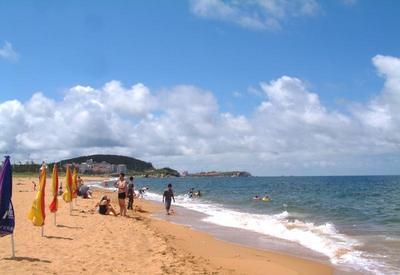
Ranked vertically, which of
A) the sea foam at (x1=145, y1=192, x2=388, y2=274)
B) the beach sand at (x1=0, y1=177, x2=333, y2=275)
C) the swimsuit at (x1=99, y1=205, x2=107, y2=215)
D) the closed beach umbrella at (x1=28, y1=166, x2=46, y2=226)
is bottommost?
the sea foam at (x1=145, y1=192, x2=388, y2=274)

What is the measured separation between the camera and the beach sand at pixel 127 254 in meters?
8.80

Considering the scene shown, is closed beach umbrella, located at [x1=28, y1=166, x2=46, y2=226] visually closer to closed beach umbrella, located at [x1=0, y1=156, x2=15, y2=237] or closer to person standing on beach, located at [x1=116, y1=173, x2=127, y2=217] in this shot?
closed beach umbrella, located at [x1=0, y1=156, x2=15, y2=237]

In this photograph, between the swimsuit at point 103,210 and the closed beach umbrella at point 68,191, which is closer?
the closed beach umbrella at point 68,191

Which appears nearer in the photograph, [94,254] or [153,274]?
[153,274]

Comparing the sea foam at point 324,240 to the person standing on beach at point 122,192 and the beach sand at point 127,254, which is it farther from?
the person standing on beach at point 122,192

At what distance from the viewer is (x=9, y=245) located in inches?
420

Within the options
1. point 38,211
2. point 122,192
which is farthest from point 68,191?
point 38,211

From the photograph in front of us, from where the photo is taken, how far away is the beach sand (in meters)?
8.80

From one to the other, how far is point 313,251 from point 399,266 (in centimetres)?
264

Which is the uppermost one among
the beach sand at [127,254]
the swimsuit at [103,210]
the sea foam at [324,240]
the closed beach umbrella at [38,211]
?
the closed beach umbrella at [38,211]

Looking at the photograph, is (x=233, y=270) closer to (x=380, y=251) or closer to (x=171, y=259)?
(x=171, y=259)

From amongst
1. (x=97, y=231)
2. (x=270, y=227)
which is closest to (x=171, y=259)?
(x=97, y=231)

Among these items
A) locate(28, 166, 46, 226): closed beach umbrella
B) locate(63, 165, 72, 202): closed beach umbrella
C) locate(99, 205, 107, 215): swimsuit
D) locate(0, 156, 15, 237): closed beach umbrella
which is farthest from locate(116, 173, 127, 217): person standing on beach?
locate(0, 156, 15, 237): closed beach umbrella

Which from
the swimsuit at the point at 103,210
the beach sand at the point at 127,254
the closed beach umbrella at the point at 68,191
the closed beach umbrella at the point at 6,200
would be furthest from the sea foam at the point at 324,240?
the closed beach umbrella at the point at 6,200
